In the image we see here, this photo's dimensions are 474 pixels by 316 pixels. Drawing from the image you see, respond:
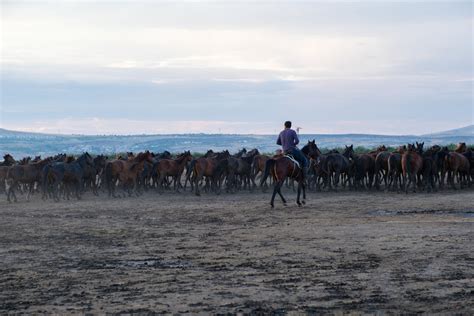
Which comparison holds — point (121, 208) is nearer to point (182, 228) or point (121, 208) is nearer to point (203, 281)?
point (182, 228)

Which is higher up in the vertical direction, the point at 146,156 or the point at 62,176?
the point at 146,156

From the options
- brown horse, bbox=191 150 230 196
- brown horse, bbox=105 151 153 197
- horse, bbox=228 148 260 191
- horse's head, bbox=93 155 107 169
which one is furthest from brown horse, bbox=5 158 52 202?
horse, bbox=228 148 260 191

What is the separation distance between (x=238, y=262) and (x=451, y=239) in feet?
14.3

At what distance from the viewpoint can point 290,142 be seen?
2394cm

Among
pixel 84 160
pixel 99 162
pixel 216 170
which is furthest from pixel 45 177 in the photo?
pixel 216 170

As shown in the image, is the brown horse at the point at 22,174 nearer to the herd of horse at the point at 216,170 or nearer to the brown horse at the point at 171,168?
the herd of horse at the point at 216,170

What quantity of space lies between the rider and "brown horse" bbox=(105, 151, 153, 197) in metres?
9.40

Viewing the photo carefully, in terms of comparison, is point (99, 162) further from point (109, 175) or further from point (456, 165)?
point (456, 165)

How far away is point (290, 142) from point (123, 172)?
10.2m

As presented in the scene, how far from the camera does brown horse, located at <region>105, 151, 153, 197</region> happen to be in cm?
3194

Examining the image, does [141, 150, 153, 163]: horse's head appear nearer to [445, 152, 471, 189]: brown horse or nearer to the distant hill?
[445, 152, 471, 189]: brown horse

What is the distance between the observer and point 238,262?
42.1ft

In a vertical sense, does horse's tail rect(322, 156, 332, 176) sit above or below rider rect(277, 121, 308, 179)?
below

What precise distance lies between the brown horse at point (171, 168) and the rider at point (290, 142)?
1069 cm
